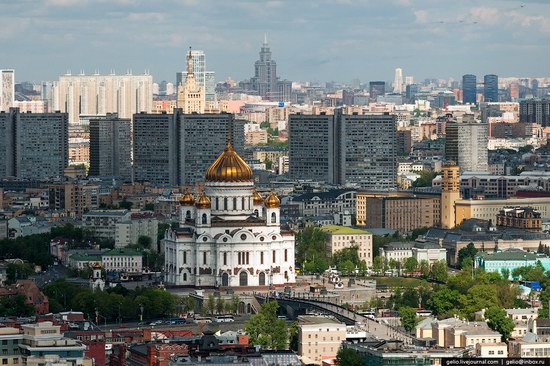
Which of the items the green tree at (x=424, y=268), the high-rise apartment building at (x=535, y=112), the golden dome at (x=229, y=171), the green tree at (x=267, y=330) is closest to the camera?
the green tree at (x=267, y=330)

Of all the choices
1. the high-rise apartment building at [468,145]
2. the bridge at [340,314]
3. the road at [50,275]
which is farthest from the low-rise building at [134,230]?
the high-rise apartment building at [468,145]

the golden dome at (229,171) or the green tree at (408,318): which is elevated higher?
the golden dome at (229,171)

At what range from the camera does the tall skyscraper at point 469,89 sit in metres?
196

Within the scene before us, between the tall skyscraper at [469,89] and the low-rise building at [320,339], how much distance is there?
14651 cm

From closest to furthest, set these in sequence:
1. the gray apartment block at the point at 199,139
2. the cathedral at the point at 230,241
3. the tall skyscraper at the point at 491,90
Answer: the cathedral at the point at 230,241, the gray apartment block at the point at 199,139, the tall skyscraper at the point at 491,90

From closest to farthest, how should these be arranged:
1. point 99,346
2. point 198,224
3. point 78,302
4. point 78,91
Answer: point 99,346 → point 78,302 → point 198,224 → point 78,91

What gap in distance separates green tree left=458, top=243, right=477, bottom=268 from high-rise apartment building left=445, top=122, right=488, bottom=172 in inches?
1547

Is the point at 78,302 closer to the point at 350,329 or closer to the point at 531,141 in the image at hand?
the point at 350,329

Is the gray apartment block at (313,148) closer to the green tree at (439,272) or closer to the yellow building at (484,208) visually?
the yellow building at (484,208)

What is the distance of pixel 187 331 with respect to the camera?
51938 mm

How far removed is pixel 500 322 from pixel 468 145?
6279 cm

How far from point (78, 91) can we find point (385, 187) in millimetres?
61643

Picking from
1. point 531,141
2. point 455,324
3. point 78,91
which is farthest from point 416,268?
point 78,91

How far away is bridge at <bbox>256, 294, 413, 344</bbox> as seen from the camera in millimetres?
51938
